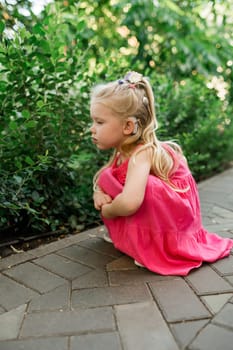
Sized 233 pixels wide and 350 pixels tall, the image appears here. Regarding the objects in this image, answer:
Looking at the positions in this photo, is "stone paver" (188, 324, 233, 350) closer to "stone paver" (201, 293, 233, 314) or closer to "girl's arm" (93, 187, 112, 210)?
"stone paver" (201, 293, 233, 314)

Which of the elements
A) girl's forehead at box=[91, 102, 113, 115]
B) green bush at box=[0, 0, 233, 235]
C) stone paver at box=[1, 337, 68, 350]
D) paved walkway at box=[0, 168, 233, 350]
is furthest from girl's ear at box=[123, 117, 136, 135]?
stone paver at box=[1, 337, 68, 350]

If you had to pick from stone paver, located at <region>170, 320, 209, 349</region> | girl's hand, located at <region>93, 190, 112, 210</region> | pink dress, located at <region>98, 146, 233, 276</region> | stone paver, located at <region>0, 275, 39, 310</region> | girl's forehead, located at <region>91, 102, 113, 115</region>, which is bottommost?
stone paver, located at <region>170, 320, 209, 349</region>

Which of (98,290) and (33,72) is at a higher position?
(33,72)

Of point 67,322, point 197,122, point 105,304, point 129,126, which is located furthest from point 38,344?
point 197,122

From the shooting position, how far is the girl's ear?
2.09 metres

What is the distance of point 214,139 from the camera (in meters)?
4.82

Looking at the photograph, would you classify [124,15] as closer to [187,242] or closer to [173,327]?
[187,242]

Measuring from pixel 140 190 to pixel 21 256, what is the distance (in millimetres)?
922

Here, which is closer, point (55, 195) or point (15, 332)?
point (15, 332)

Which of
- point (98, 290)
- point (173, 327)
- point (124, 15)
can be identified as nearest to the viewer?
point (173, 327)

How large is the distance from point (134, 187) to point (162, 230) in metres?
0.33

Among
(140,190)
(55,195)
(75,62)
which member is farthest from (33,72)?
(140,190)

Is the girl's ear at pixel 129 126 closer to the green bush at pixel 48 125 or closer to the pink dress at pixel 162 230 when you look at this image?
the pink dress at pixel 162 230

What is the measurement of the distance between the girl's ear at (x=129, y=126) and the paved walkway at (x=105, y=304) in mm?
790
